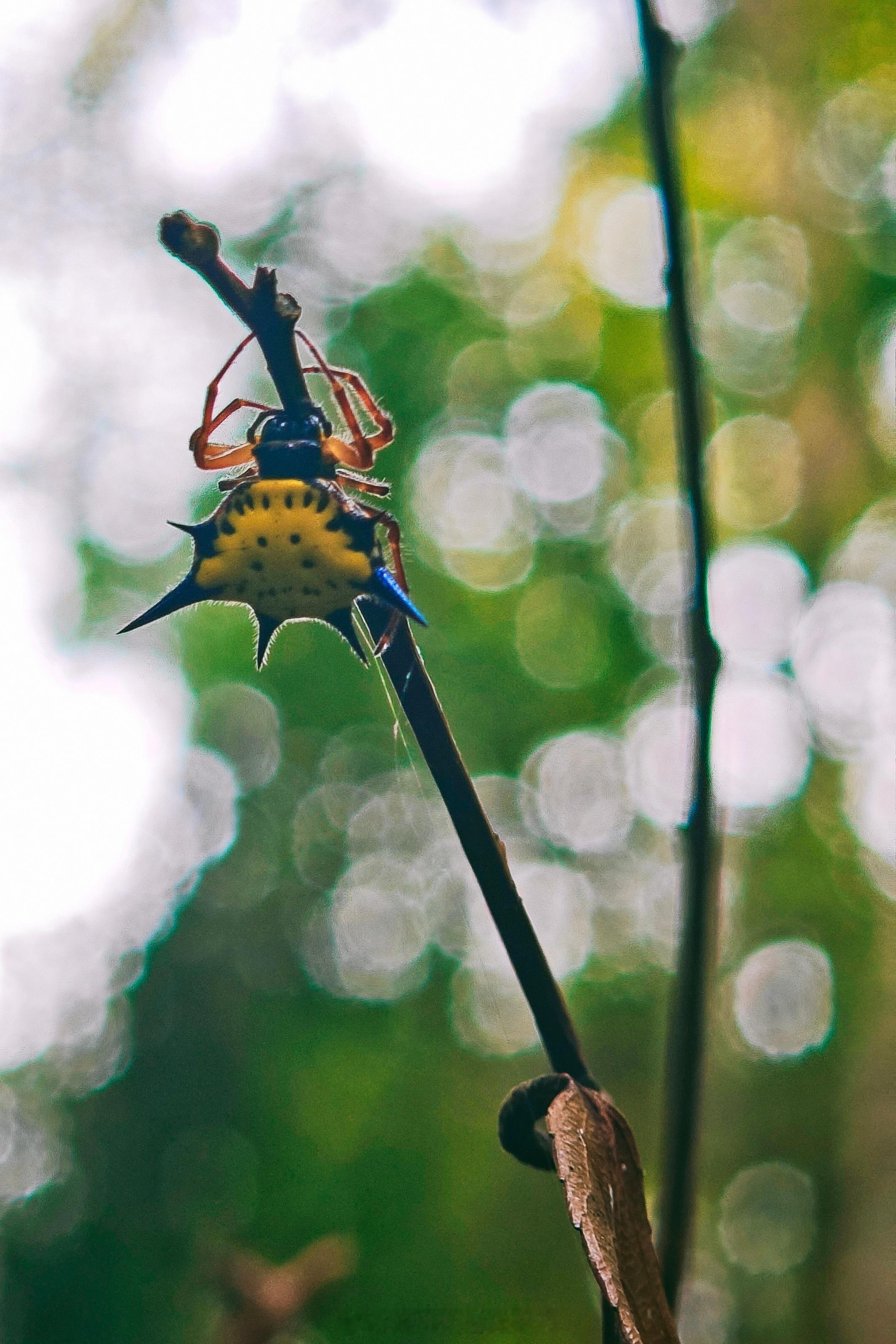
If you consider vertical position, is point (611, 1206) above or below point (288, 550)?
below

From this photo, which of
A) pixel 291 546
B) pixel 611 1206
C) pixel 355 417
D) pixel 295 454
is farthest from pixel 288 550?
pixel 611 1206

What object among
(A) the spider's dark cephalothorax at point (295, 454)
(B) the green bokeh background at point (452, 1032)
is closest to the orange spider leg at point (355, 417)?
(A) the spider's dark cephalothorax at point (295, 454)

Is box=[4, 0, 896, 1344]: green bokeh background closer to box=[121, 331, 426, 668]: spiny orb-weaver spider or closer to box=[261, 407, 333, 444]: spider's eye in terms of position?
box=[121, 331, 426, 668]: spiny orb-weaver spider

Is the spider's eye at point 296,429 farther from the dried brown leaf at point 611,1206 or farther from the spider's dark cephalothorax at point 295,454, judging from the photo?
the dried brown leaf at point 611,1206

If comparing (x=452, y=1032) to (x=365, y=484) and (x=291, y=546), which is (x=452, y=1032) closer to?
(x=365, y=484)

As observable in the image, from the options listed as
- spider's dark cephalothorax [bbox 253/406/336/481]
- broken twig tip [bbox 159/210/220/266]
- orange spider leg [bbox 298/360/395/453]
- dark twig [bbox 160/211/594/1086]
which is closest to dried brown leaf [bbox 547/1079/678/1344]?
dark twig [bbox 160/211/594/1086]

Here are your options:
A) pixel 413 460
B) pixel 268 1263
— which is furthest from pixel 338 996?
pixel 268 1263
